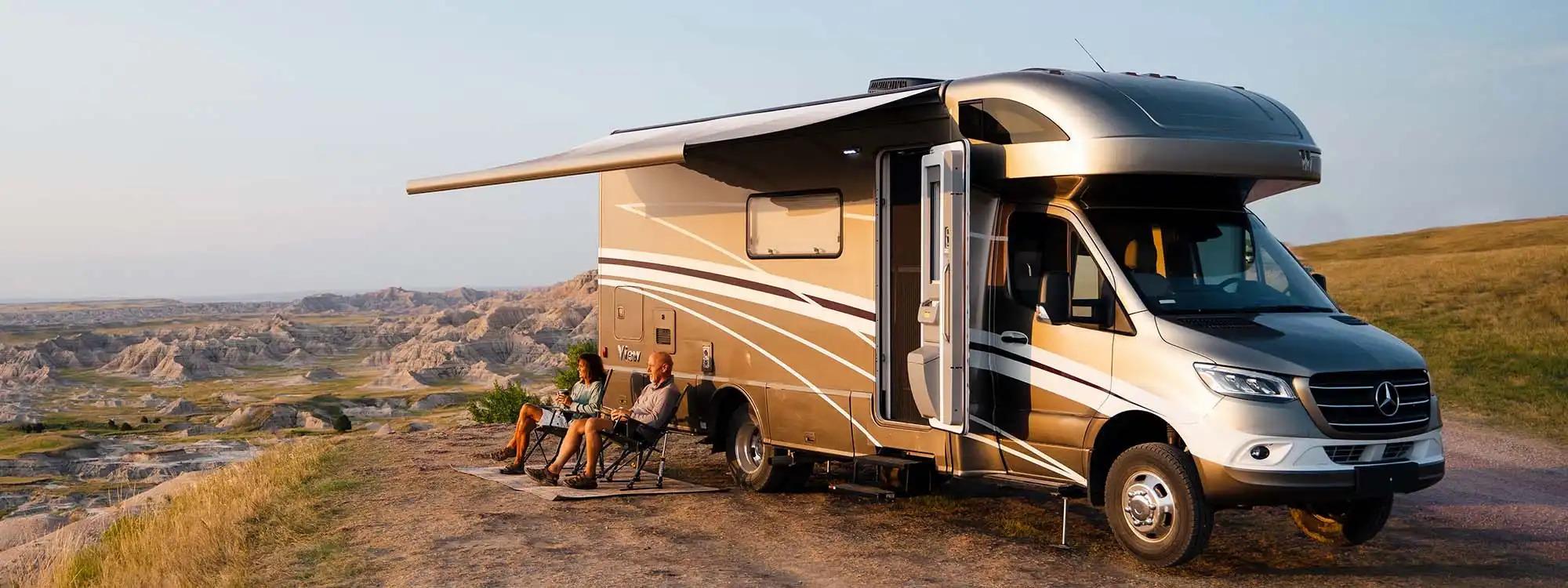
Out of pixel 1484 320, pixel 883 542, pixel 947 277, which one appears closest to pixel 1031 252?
pixel 947 277

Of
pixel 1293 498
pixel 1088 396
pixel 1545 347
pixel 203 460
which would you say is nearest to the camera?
pixel 1293 498

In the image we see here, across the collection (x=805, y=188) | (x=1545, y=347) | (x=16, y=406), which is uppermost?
(x=805, y=188)

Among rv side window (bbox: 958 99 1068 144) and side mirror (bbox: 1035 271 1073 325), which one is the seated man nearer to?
rv side window (bbox: 958 99 1068 144)

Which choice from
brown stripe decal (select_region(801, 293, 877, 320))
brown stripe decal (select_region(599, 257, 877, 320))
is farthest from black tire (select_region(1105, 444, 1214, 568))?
brown stripe decal (select_region(599, 257, 877, 320))

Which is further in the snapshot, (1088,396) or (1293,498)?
(1088,396)

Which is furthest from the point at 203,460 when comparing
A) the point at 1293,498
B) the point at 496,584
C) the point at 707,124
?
the point at 1293,498

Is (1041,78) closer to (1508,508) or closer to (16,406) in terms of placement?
(1508,508)

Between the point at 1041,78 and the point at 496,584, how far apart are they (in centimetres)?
477

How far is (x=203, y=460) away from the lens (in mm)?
41375

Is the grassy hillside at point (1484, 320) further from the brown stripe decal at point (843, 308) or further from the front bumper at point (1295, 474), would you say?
the brown stripe decal at point (843, 308)

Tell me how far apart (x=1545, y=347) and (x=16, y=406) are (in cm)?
7993

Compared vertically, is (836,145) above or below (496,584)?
above

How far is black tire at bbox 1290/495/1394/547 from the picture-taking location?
361 inches

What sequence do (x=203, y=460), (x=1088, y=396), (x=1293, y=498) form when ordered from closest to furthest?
(x=1293, y=498) → (x=1088, y=396) → (x=203, y=460)
